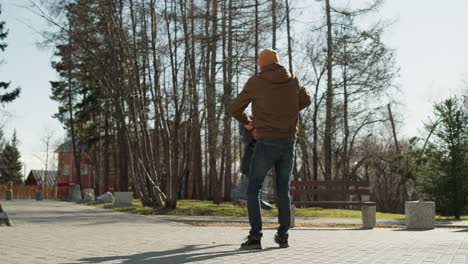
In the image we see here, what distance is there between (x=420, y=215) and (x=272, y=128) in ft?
22.0

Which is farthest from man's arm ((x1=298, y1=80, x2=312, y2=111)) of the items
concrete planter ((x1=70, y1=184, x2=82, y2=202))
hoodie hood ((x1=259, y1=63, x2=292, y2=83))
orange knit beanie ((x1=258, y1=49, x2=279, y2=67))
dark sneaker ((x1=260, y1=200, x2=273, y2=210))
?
concrete planter ((x1=70, y1=184, x2=82, y2=202))

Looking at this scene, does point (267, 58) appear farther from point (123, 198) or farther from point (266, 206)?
point (123, 198)

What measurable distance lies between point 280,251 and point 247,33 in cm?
1310

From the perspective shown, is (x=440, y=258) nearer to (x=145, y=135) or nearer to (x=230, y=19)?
(x=230, y=19)

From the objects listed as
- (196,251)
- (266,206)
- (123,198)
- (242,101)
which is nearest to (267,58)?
(242,101)

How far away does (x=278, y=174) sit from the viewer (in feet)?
20.5

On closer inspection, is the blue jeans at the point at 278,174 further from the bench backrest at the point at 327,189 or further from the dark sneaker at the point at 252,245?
the bench backrest at the point at 327,189

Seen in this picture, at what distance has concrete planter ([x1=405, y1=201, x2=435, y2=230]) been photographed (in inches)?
455

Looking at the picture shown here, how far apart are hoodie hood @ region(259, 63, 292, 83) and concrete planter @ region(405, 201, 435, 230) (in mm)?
6462

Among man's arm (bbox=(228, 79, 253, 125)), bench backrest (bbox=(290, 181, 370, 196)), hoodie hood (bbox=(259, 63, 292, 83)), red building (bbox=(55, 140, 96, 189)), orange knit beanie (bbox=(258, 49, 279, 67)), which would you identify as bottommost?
bench backrest (bbox=(290, 181, 370, 196))

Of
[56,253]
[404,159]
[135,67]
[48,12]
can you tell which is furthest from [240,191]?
[404,159]

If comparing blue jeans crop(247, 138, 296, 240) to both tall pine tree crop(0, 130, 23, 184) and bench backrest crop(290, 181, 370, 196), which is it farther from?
tall pine tree crop(0, 130, 23, 184)

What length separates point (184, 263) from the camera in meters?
4.83

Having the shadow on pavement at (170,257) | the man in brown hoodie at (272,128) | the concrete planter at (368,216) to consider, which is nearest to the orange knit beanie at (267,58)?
the man in brown hoodie at (272,128)
